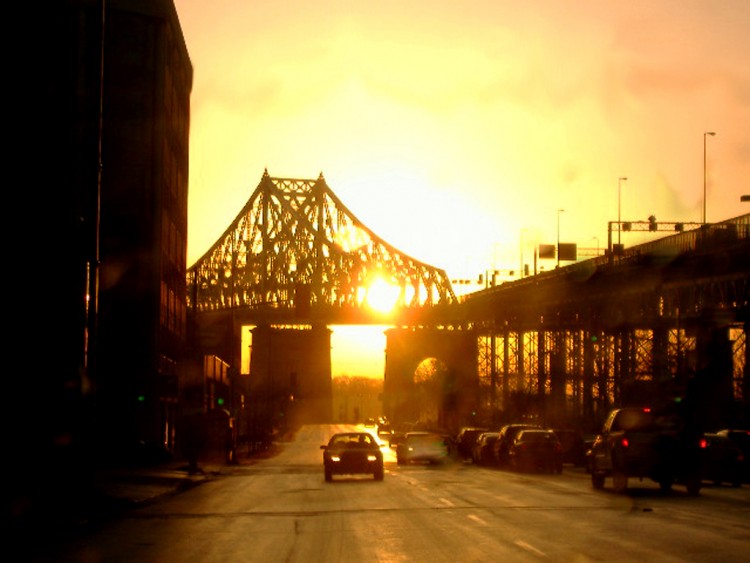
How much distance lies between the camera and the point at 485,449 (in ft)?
169

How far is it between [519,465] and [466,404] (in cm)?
7413

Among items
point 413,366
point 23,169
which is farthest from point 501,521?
point 413,366

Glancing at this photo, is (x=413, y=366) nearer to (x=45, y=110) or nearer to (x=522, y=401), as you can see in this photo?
(x=522, y=401)

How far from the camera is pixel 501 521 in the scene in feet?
65.2

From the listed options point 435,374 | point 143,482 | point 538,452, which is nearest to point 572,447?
point 538,452

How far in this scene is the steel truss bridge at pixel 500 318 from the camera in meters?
62.7

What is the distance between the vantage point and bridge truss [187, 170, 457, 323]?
488 ft

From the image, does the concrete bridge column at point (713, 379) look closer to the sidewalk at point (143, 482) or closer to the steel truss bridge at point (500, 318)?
the steel truss bridge at point (500, 318)

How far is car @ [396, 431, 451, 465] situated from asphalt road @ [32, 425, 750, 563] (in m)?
20.5

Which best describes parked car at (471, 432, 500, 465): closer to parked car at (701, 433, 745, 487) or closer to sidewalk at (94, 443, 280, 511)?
sidewalk at (94, 443, 280, 511)

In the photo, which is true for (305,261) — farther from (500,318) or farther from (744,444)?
(744,444)

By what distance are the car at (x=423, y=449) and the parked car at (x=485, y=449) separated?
4.25 feet

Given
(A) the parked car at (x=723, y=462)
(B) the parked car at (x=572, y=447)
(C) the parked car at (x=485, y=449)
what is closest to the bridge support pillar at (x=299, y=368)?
(C) the parked car at (x=485, y=449)

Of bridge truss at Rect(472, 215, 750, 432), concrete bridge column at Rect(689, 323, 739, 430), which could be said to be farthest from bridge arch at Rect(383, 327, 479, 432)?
concrete bridge column at Rect(689, 323, 739, 430)
